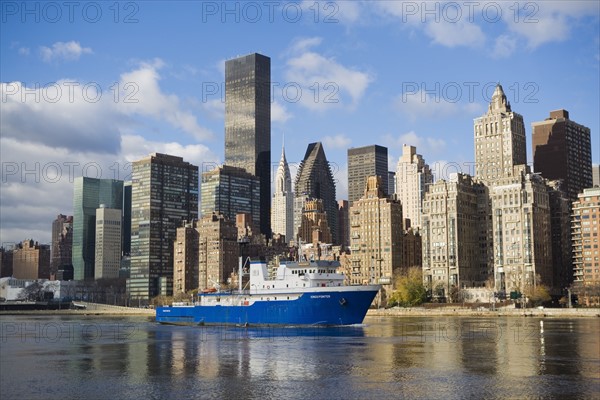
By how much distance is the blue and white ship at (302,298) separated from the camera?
408 feet

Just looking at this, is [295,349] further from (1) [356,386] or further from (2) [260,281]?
(2) [260,281]

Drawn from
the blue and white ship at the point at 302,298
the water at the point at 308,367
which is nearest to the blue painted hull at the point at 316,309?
the blue and white ship at the point at 302,298

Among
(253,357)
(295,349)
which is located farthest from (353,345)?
(253,357)

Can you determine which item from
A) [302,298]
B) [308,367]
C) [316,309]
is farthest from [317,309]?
[308,367]

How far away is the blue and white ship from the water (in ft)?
52.5

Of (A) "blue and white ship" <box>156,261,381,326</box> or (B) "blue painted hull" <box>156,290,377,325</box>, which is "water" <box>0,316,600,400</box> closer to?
(B) "blue painted hull" <box>156,290,377,325</box>

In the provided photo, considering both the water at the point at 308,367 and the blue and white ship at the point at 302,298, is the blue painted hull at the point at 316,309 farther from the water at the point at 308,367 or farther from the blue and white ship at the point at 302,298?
the water at the point at 308,367

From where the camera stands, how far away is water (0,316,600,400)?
185 ft

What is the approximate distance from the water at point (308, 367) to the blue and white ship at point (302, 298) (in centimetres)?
1601

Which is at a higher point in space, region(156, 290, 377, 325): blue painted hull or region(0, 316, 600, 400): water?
region(156, 290, 377, 325): blue painted hull

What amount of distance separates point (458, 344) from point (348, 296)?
3342 cm

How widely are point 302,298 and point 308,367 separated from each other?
54568 mm

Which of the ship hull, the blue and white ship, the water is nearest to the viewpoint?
the water

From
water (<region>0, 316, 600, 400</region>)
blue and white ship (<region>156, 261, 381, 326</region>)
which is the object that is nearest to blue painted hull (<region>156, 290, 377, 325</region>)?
blue and white ship (<region>156, 261, 381, 326</region>)
